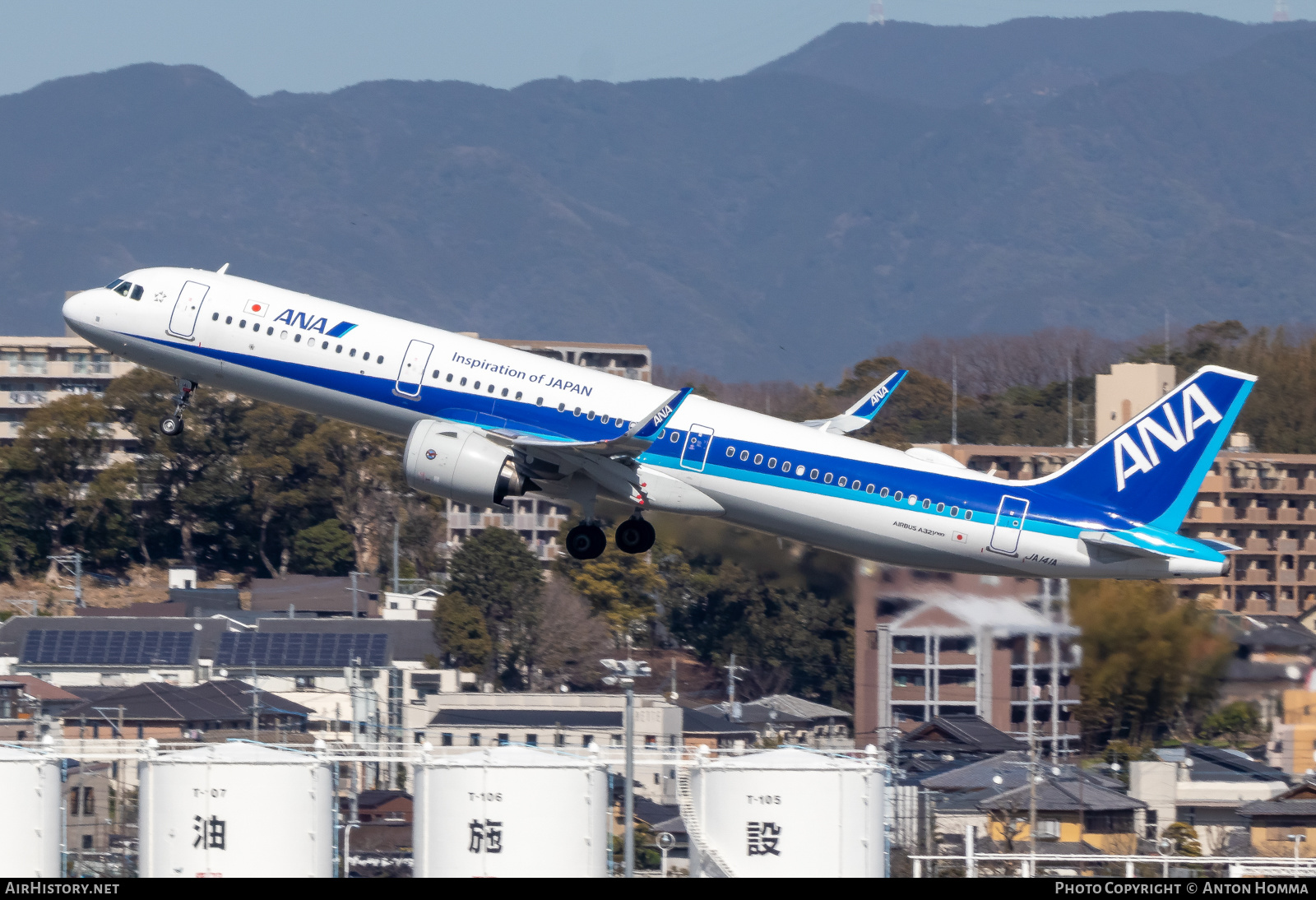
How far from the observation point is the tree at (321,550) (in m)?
128

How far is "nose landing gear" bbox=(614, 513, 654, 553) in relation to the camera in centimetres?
4625

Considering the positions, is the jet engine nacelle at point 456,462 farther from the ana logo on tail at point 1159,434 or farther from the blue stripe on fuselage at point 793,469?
the ana logo on tail at point 1159,434

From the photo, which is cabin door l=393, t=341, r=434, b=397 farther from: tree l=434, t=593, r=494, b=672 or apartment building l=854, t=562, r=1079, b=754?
tree l=434, t=593, r=494, b=672

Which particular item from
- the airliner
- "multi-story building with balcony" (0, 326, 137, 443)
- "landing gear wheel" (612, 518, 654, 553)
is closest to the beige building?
"multi-story building with balcony" (0, 326, 137, 443)

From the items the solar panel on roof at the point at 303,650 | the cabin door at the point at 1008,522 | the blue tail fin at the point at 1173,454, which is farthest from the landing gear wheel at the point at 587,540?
the solar panel on roof at the point at 303,650

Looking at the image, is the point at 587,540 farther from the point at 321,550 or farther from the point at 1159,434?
the point at 321,550

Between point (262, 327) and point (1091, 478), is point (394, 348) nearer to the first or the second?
point (262, 327)

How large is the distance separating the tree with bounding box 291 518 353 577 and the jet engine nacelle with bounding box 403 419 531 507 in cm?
8505

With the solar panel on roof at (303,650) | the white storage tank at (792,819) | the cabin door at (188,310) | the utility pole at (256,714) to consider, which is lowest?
the white storage tank at (792,819)

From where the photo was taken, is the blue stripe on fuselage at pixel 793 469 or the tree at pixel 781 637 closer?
the blue stripe on fuselage at pixel 793 469

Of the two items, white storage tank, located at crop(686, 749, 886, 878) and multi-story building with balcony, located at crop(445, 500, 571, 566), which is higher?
multi-story building with balcony, located at crop(445, 500, 571, 566)

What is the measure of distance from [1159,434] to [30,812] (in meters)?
27.1

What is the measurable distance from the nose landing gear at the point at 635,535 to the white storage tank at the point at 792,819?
390 inches
